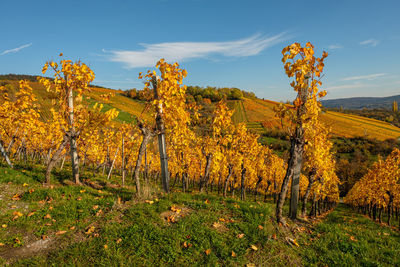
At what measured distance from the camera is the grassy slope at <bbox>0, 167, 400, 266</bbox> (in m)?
4.77

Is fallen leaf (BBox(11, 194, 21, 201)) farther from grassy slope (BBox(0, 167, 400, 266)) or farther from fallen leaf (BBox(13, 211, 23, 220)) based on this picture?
fallen leaf (BBox(13, 211, 23, 220))

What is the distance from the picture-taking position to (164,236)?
5.38m

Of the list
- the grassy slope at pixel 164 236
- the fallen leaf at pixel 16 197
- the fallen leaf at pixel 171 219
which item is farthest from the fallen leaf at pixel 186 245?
the fallen leaf at pixel 16 197

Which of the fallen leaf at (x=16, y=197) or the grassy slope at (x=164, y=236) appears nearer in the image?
the grassy slope at (x=164, y=236)

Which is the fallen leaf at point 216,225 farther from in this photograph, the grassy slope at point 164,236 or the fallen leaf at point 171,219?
the fallen leaf at point 171,219

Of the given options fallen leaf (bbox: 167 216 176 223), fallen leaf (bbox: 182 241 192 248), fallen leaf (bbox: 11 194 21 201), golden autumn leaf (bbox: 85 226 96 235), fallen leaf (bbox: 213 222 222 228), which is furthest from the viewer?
fallen leaf (bbox: 11 194 21 201)

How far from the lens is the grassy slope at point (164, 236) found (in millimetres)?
4766

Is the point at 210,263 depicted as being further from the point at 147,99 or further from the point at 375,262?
the point at 147,99

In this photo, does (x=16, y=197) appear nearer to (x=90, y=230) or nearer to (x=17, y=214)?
(x=17, y=214)

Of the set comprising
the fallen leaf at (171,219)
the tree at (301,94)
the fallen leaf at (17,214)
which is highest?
the tree at (301,94)

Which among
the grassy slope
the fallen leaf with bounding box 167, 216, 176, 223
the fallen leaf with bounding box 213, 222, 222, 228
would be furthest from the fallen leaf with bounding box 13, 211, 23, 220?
the fallen leaf with bounding box 213, 222, 222, 228

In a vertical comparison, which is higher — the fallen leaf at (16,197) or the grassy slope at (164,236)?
the fallen leaf at (16,197)

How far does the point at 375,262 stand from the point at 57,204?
9844 mm

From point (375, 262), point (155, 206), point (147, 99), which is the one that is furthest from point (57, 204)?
point (375, 262)
